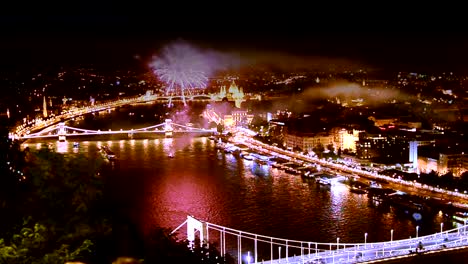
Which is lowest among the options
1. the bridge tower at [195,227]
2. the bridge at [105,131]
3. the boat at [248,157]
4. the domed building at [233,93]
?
the boat at [248,157]

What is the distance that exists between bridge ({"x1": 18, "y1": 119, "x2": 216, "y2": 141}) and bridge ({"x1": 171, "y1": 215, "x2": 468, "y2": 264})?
6512 millimetres

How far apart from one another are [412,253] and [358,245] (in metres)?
0.33

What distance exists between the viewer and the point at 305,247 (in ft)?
14.0

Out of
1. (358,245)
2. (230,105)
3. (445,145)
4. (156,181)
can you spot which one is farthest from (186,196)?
(230,105)

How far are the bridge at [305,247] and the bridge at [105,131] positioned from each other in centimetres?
651

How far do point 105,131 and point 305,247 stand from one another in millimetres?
7647

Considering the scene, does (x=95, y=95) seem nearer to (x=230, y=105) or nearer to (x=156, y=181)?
(x=230, y=105)

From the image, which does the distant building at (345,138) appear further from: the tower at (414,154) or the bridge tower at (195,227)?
the bridge tower at (195,227)

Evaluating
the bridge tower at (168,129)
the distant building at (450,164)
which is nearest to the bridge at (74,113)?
the bridge tower at (168,129)

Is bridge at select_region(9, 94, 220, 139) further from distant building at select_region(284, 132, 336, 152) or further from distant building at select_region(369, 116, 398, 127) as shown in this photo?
distant building at select_region(369, 116, 398, 127)

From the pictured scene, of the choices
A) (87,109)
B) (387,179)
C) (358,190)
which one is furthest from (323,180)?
(87,109)

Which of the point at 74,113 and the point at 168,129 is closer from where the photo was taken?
the point at 168,129

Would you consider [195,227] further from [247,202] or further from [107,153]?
[107,153]

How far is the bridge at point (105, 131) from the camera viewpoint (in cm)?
1053
